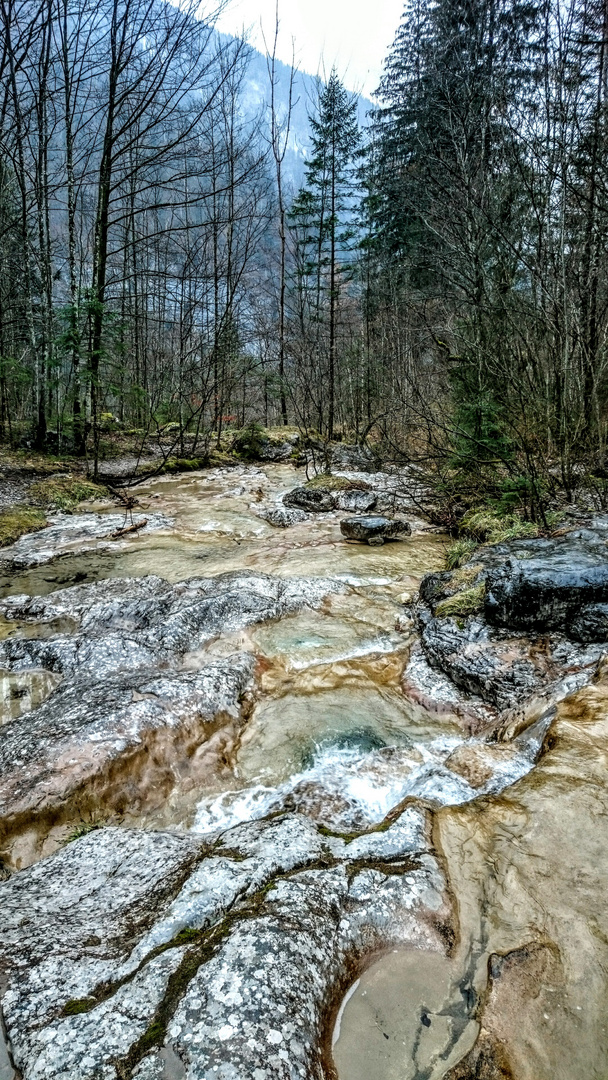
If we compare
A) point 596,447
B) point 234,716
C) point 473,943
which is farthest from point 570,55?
point 473,943

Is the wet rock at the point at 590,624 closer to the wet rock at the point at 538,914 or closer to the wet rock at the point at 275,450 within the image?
the wet rock at the point at 538,914

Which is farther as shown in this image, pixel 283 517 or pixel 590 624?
pixel 283 517

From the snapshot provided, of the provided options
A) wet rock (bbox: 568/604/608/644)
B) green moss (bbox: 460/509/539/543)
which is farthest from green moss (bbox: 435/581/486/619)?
green moss (bbox: 460/509/539/543)

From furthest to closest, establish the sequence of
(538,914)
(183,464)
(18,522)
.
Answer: (183,464), (18,522), (538,914)

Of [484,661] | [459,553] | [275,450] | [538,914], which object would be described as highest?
[275,450]

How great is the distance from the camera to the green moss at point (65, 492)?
29.1 feet

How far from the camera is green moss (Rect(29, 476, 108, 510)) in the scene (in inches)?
349

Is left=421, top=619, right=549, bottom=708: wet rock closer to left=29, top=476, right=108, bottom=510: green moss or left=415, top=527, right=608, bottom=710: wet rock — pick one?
left=415, top=527, right=608, bottom=710: wet rock

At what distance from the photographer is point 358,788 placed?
279cm

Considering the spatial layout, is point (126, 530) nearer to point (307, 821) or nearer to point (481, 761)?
point (307, 821)

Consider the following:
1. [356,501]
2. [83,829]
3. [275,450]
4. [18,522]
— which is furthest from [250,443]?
[83,829]

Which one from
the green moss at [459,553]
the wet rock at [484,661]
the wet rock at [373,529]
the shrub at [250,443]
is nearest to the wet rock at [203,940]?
the wet rock at [484,661]

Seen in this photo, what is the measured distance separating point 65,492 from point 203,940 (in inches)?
364

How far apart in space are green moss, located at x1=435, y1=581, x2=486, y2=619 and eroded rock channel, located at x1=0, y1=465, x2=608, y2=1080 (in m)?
0.06
